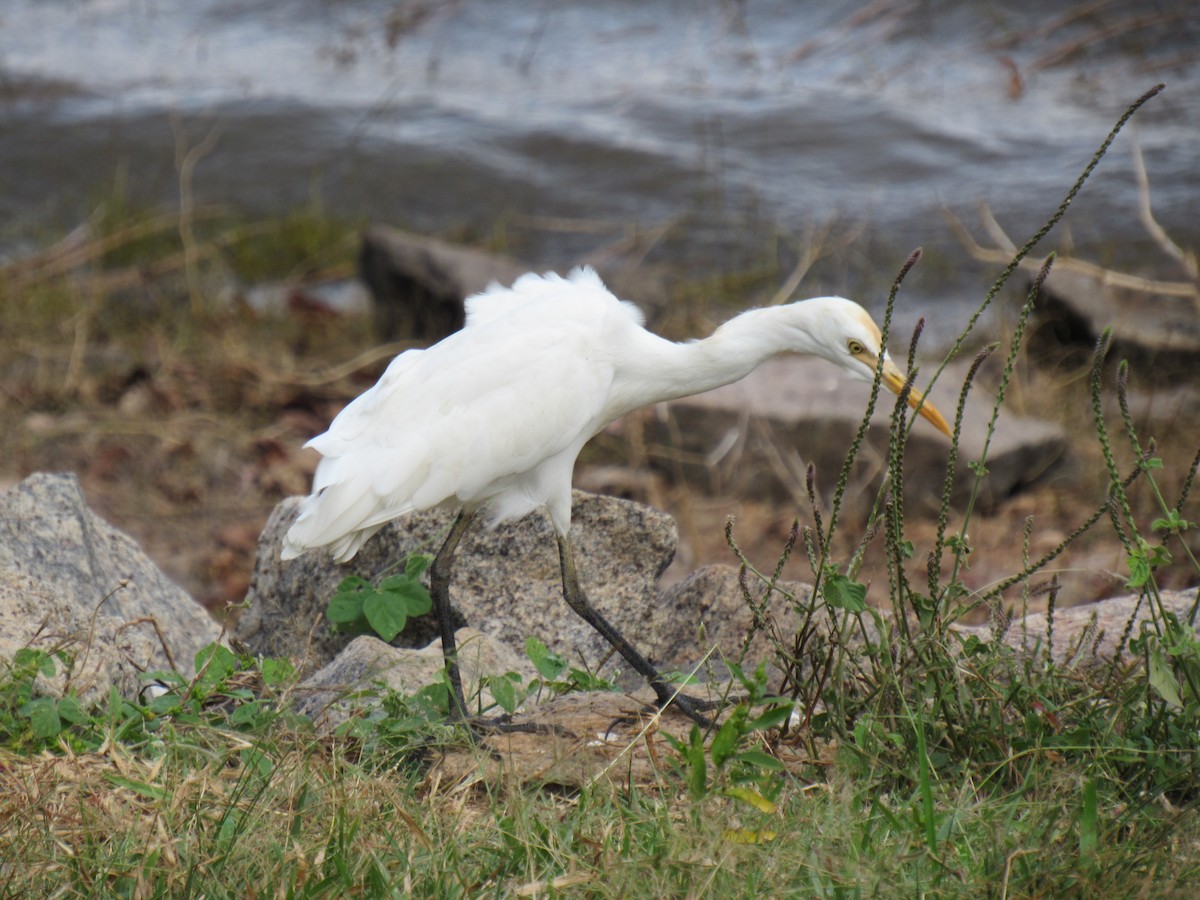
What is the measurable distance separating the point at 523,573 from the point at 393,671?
0.64m

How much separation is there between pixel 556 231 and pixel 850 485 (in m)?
3.94

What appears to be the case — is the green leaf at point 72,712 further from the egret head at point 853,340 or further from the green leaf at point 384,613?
→ the egret head at point 853,340

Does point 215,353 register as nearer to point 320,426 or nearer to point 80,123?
point 320,426

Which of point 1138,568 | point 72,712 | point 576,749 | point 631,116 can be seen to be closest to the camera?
point 1138,568

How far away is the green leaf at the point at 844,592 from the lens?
7.25ft

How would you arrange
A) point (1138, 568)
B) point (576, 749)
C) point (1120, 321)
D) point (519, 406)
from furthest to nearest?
point (1120, 321) → point (519, 406) → point (576, 749) → point (1138, 568)

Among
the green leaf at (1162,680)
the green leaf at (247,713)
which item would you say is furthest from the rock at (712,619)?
the green leaf at (247,713)

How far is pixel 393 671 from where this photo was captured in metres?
2.88

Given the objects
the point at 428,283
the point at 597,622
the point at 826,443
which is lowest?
the point at 826,443

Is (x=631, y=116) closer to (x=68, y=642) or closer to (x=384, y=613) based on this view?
(x=384, y=613)

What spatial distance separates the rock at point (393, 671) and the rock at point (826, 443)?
2331 mm

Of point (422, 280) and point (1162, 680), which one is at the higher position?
point (1162, 680)

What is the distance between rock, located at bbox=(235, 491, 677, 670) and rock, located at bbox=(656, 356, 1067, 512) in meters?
1.88

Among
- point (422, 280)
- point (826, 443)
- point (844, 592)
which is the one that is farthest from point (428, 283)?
point (844, 592)
